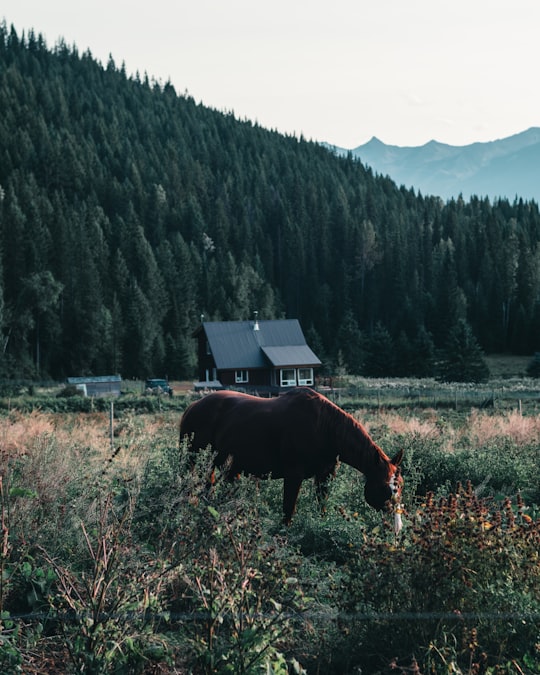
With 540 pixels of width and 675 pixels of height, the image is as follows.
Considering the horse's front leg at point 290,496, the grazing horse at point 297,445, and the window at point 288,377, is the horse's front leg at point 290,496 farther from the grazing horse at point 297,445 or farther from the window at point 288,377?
the window at point 288,377

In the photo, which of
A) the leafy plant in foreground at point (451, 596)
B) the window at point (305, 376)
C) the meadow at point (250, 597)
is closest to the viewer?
the meadow at point (250, 597)

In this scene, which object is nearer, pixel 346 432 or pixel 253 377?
pixel 346 432

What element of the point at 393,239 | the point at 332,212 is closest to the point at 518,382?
the point at 393,239

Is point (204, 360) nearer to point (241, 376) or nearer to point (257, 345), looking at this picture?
point (241, 376)

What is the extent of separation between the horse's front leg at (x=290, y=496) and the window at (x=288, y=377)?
46541mm

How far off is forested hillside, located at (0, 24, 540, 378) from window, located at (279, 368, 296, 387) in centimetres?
1696

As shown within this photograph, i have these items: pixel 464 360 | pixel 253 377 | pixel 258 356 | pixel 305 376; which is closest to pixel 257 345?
→ pixel 258 356

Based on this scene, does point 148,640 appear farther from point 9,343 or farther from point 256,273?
point 256,273

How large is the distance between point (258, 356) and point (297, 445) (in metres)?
47.1

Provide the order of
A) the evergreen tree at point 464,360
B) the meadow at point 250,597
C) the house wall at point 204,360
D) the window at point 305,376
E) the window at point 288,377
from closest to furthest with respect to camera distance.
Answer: the meadow at point 250,597 → the window at point 288,377 → the window at point 305,376 → the evergreen tree at point 464,360 → the house wall at point 204,360

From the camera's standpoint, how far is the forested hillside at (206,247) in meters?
78.5

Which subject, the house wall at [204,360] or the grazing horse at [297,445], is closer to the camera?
the grazing horse at [297,445]

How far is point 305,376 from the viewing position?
56.3 metres

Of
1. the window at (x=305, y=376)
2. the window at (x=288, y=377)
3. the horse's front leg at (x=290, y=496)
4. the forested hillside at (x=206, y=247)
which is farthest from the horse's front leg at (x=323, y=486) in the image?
the forested hillside at (x=206, y=247)
